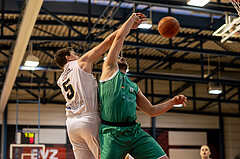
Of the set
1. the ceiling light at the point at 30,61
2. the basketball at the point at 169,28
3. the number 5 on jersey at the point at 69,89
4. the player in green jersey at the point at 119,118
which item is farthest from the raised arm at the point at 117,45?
the ceiling light at the point at 30,61

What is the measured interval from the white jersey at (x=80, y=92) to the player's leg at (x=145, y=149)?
2.05 feet

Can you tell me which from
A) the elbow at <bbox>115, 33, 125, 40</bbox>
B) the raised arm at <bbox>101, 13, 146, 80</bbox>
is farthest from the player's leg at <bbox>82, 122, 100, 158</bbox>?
the elbow at <bbox>115, 33, 125, 40</bbox>

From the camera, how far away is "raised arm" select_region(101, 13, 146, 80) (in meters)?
4.41

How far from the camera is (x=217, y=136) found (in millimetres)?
24656

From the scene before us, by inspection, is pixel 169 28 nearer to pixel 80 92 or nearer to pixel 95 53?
pixel 95 53

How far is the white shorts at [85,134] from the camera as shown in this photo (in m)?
4.49

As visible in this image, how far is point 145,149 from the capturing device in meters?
Result: 4.32

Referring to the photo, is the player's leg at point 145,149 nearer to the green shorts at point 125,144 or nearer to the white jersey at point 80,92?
the green shorts at point 125,144

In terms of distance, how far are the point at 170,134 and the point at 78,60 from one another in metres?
20.0

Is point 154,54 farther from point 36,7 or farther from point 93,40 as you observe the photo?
point 36,7

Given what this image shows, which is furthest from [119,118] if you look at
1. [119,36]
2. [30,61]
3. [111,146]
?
[30,61]

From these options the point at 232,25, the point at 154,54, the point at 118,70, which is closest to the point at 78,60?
the point at 118,70

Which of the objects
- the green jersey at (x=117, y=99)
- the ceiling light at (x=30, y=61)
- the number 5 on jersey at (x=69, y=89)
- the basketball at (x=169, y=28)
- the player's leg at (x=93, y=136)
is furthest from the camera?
the ceiling light at (x=30, y=61)

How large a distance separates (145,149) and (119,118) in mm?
446
